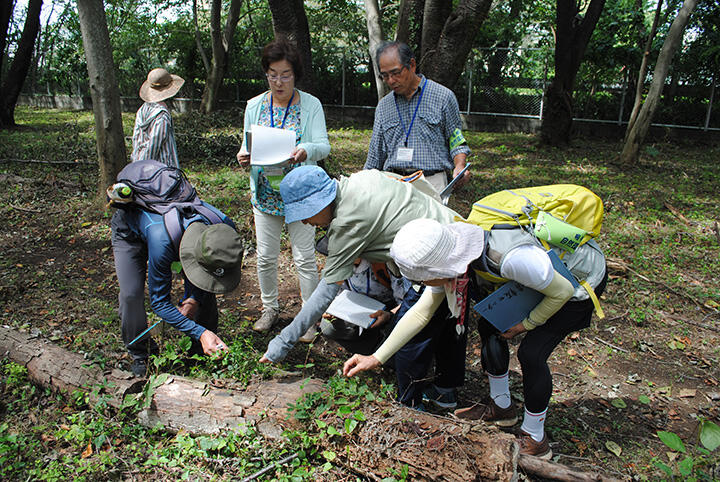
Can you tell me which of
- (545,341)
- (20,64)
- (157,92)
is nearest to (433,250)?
(545,341)

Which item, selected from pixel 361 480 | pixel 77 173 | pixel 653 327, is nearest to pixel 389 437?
pixel 361 480

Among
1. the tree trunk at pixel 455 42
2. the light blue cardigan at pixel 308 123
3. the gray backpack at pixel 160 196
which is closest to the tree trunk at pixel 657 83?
the tree trunk at pixel 455 42

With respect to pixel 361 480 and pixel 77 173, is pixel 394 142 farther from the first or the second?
pixel 77 173

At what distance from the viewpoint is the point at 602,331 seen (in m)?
3.79

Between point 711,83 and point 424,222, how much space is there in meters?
13.0

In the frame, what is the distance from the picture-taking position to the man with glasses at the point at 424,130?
339cm

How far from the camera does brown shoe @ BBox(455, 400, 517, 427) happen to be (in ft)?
9.13

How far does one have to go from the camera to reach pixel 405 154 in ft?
11.3

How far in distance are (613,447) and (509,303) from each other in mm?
1207

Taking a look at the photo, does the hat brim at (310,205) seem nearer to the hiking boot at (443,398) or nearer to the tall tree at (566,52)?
the hiking boot at (443,398)

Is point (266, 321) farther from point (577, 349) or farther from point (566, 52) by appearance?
point (566, 52)

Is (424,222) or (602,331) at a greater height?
(424,222)

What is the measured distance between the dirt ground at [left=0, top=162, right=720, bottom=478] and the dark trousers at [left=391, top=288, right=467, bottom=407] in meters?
0.38

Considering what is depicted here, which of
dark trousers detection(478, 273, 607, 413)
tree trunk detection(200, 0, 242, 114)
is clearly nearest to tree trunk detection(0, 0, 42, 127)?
tree trunk detection(200, 0, 242, 114)
